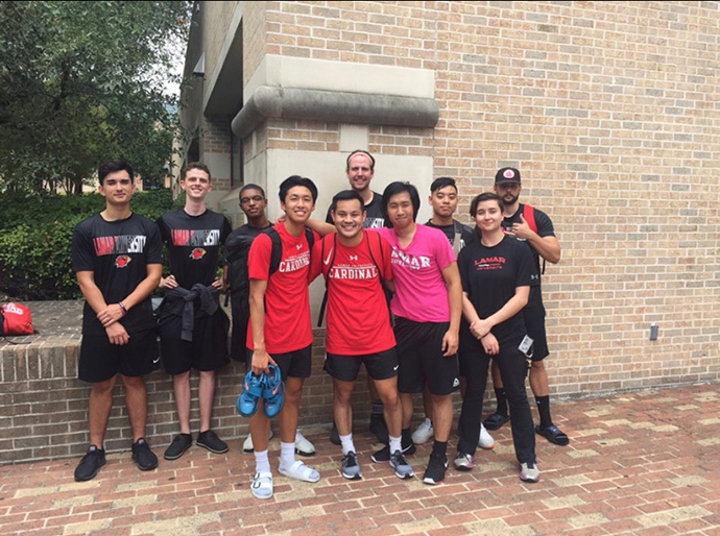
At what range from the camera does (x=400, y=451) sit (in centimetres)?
382

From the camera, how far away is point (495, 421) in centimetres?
462

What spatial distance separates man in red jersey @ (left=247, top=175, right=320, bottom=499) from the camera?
11.2 ft

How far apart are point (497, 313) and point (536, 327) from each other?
873mm

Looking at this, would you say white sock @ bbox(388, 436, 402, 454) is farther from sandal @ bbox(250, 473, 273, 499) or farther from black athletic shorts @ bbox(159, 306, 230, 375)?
black athletic shorts @ bbox(159, 306, 230, 375)

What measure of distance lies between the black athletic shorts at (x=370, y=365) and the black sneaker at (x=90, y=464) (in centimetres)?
178

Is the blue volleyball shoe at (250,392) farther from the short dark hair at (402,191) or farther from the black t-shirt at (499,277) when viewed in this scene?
the black t-shirt at (499,277)

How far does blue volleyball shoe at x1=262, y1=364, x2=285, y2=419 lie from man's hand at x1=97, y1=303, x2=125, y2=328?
111 centimetres

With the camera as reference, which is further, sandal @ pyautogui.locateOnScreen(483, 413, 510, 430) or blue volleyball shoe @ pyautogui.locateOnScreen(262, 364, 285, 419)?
sandal @ pyautogui.locateOnScreen(483, 413, 510, 430)

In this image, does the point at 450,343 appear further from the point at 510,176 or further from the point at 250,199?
the point at 250,199

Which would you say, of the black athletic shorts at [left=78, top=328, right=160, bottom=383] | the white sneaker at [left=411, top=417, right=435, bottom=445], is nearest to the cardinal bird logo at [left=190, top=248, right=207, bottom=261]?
the black athletic shorts at [left=78, top=328, right=160, bottom=383]

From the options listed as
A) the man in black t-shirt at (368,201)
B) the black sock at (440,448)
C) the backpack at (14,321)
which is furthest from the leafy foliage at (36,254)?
the black sock at (440,448)

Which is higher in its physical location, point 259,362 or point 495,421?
point 259,362

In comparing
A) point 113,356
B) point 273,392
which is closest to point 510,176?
point 273,392

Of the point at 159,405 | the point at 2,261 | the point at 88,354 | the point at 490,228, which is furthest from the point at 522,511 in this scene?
the point at 2,261
